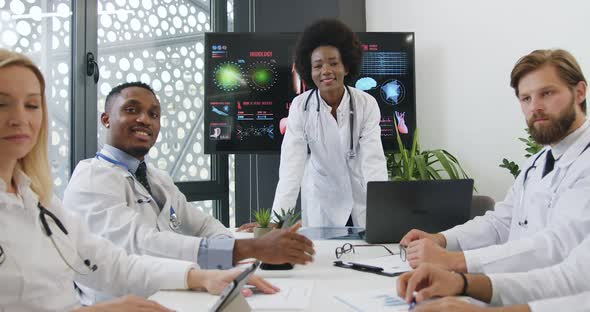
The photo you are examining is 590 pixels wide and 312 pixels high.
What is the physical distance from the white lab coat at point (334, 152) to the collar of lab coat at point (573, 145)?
1.21 metres

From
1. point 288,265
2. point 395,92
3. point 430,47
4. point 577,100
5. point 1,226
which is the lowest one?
point 288,265

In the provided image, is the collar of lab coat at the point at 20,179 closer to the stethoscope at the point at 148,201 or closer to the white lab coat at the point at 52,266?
the white lab coat at the point at 52,266

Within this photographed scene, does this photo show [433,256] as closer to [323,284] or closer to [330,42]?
[323,284]

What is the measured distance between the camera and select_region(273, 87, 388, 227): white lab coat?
279 centimetres

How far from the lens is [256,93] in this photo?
3783 millimetres

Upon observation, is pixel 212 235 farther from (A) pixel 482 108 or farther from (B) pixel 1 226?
(A) pixel 482 108

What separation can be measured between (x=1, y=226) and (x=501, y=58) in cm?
325

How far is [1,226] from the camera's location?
108 cm

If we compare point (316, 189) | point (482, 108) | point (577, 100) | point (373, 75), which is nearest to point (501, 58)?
point (482, 108)

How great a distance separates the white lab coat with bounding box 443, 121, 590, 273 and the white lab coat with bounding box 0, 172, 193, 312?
820 mm

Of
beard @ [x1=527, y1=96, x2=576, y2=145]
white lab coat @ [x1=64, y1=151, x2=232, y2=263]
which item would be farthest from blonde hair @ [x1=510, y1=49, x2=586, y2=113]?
white lab coat @ [x1=64, y1=151, x2=232, y2=263]

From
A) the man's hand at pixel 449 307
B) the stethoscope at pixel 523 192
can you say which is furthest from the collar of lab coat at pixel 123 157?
the stethoscope at pixel 523 192

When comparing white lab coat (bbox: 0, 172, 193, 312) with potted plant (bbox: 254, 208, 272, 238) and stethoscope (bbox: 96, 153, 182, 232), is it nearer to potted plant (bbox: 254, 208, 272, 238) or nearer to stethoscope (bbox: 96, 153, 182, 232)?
stethoscope (bbox: 96, 153, 182, 232)

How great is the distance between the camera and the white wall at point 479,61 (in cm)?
318
